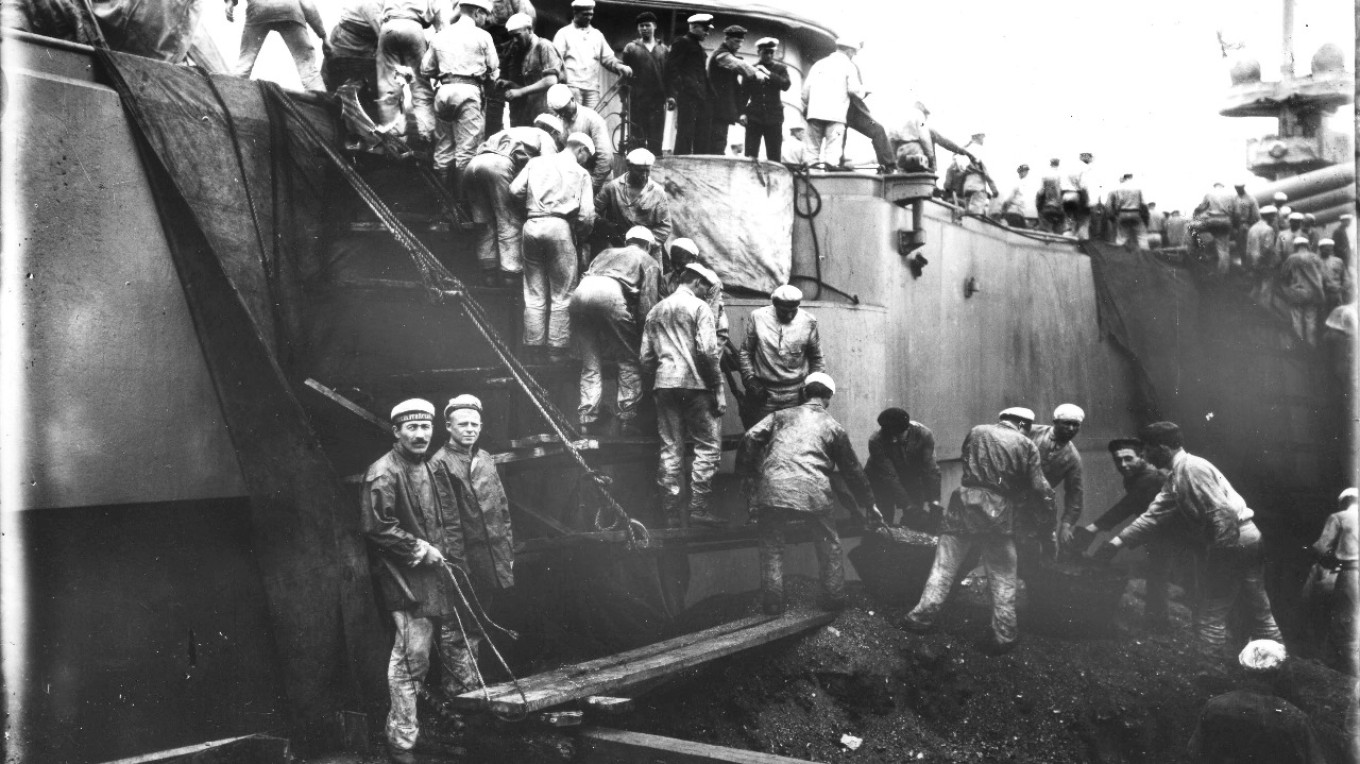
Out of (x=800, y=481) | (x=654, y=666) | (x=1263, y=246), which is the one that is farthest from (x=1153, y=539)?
(x=1263, y=246)

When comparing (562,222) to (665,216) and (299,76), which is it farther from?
(299,76)

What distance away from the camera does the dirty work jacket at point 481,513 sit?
27.7 feet

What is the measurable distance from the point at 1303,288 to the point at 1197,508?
28.2 ft

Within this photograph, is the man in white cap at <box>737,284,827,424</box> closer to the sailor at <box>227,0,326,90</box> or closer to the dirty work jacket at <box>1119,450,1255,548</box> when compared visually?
the dirty work jacket at <box>1119,450,1255,548</box>

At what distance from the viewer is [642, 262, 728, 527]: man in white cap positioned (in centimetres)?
1042

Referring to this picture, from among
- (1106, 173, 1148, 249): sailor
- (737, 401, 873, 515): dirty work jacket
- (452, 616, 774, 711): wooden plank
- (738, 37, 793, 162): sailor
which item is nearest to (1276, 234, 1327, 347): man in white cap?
(1106, 173, 1148, 249): sailor

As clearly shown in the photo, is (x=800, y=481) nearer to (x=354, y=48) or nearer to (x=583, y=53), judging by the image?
(x=583, y=53)

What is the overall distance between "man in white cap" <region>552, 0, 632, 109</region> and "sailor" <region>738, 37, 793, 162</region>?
4.35 feet

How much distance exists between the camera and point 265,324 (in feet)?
29.6

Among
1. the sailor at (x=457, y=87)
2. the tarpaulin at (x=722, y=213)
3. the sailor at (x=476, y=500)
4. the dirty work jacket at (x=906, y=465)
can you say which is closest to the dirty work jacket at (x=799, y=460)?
the dirty work jacket at (x=906, y=465)

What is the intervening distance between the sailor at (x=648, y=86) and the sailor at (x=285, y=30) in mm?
3527

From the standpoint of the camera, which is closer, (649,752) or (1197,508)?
(649,752)

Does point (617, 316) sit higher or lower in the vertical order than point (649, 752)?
higher

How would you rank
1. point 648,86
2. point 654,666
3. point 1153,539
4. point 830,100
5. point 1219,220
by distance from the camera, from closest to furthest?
point 654,666 → point 1153,539 → point 648,86 → point 830,100 → point 1219,220
